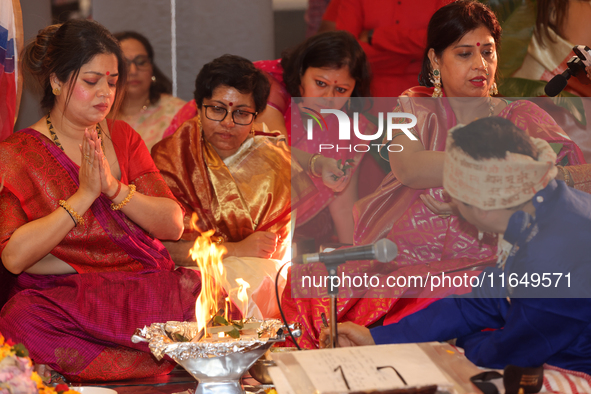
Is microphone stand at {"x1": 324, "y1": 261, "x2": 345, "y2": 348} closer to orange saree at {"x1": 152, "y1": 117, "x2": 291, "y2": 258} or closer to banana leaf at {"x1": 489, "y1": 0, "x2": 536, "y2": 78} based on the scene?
orange saree at {"x1": 152, "y1": 117, "x2": 291, "y2": 258}

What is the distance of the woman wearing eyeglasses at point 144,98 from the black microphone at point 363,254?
7.73 feet

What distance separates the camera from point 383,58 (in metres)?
A: 3.45

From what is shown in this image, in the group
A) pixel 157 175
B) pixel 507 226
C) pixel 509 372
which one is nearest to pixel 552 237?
pixel 507 226

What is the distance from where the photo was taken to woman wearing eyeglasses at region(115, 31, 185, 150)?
3.67 meters

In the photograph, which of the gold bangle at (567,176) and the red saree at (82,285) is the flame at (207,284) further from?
the gold bangle at (567,176)

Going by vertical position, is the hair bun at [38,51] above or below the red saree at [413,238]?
above

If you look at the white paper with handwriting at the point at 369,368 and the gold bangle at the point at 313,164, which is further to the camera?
the gold bangle at the point at 313,164

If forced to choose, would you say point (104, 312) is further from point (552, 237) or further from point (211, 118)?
point (552, 237)

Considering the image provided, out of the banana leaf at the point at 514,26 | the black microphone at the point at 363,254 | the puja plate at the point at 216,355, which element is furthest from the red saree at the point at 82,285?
the banana leaf at the point at 514,26

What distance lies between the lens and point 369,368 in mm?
1343

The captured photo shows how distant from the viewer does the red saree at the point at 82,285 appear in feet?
7.10

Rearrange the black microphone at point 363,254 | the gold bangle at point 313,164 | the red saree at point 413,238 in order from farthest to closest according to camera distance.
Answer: the gold bangle at point 313,164 < the red saree at point 413,238 < the black microphone at point 363,254

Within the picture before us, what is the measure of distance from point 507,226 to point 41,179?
1.63 meters

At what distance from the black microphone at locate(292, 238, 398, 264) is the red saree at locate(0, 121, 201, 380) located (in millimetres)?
969
